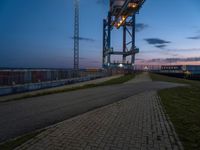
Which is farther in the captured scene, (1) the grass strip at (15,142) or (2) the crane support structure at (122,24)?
(2) the crane support structure at (122,24)

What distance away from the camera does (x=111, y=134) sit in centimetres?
503

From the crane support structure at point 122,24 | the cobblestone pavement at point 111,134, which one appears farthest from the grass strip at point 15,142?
the crane support structure at point 122,24

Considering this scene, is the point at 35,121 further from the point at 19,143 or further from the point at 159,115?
the point at 159,115

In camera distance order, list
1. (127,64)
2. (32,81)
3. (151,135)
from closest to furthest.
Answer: (151,135), (32,81), (127,64)

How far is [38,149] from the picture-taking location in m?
4.18

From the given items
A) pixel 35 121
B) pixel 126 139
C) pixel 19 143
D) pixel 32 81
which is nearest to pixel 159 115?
pixel 126 139

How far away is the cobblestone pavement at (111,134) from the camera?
434 cm

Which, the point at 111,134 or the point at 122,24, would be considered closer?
the point at 111,134

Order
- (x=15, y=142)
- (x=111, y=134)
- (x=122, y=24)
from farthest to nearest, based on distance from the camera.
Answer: (x=122, y=24) < (x=111, y=134) < (x=15, y=142)

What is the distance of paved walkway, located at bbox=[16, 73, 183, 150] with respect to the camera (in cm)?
434

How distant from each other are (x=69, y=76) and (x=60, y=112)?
15.1 m

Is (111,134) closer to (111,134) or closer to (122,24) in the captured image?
(111,134)

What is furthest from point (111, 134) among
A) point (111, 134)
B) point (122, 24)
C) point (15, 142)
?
point (122, 24)

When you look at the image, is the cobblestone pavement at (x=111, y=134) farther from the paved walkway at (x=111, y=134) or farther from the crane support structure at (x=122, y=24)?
the crane support structure at (x=122, y=24)
